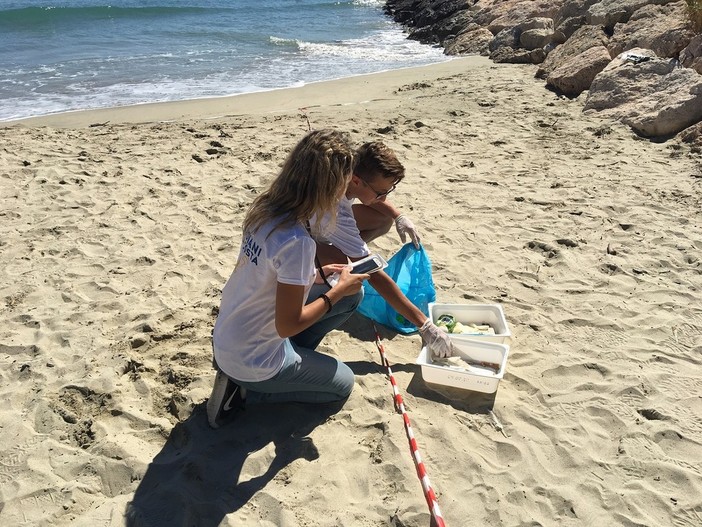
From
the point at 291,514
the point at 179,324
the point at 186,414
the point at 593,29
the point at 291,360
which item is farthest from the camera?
the point at 593,29

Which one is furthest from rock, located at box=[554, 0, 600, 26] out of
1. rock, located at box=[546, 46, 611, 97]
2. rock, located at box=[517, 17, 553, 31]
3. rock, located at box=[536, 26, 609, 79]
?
rock, located at box=[546, 46, 611, 97]

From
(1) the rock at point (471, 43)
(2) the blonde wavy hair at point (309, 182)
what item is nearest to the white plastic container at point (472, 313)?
(2) the blonde wavy hair at point (309, 182)

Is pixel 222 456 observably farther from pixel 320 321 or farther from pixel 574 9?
pixel 574 9

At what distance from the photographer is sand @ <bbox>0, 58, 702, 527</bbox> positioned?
2506 mm

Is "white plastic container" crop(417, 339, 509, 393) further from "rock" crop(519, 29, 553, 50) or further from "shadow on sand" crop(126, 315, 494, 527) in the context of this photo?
"rock" crop(519, 29, 553, 50)

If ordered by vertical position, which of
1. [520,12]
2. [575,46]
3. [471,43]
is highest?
[520,12]

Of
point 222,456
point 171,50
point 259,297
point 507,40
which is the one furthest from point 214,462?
point 171,50

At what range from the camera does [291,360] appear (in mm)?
2670

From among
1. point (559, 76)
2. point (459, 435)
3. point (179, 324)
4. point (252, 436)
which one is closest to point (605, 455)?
point (459, 435)

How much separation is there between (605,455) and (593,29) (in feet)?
29.5

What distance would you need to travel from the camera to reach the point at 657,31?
8.59 meters

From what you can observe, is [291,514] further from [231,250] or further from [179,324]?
[231,250]

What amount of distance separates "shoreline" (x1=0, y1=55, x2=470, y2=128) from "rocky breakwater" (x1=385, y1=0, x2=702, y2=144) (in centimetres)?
144

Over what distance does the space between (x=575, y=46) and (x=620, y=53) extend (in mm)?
1187
